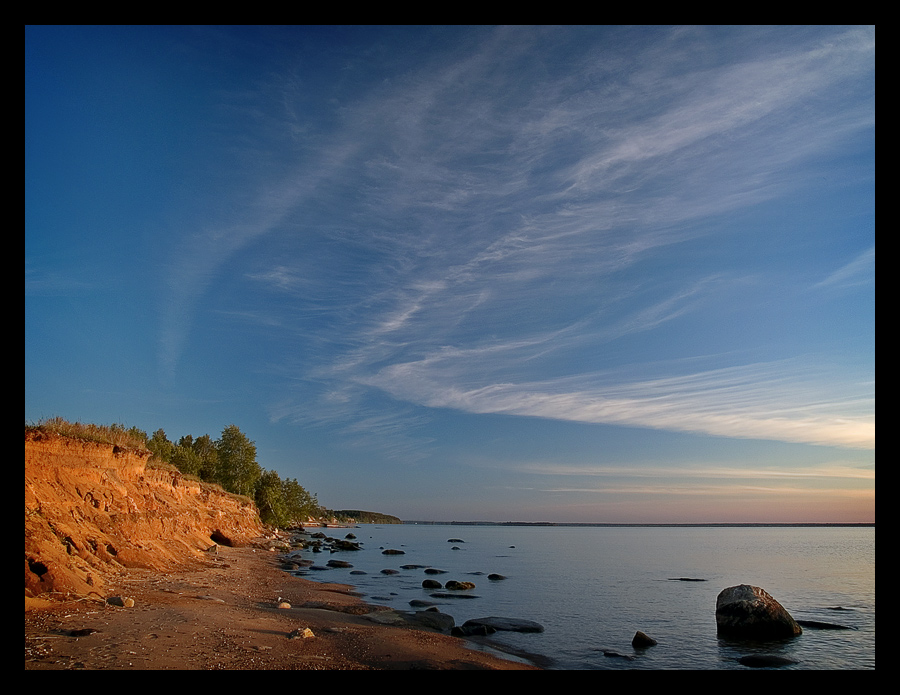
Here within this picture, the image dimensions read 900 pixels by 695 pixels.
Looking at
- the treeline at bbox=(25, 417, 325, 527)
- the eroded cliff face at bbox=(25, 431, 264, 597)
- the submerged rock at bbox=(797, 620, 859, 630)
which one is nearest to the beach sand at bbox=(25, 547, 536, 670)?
the eroded cliff face at bbox=(25, 431, 264, 597)

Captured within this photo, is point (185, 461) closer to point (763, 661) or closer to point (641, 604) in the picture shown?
point (641, 604)

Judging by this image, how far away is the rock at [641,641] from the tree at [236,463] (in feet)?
238

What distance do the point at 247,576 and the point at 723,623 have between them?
88.3 feet

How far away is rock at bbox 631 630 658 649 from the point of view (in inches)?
860

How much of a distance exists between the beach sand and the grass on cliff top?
323 inches

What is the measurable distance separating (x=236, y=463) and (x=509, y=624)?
230ft

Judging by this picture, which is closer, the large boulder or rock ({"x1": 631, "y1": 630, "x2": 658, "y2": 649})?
rock ({"x1": 631, "y1": 630, "x2": 658, "y2": 649})

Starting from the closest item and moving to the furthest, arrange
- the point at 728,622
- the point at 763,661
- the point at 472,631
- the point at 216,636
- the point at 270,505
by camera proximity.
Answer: the point at 216,636 < the point at 763,661 < the point at 472,631 < the point at 728,622 < the point at 270,505

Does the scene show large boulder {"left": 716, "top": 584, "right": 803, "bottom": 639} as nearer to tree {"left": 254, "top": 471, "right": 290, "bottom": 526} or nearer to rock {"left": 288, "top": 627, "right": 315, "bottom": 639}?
rock {"left": 288, "top": 627, "right": 315, "bottom": 639}

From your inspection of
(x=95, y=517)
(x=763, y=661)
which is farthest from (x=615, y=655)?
(x=95, y=517)

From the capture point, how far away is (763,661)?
765 inches

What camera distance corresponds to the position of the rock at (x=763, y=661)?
63.0 ft
